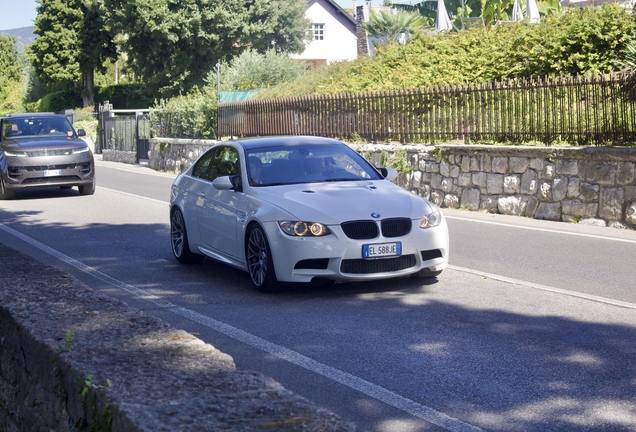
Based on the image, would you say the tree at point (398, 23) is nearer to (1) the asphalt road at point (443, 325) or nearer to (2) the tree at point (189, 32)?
(2) the tree at point (189, 32)

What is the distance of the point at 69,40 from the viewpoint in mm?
70188

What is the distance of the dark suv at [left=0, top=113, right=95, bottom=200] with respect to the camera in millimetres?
20016

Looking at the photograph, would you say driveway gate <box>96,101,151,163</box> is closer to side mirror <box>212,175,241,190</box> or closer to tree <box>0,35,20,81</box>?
side mirror <box>212,175,241,190</box>

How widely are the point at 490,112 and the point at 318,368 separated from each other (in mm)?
12140

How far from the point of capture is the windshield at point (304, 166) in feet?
31.3

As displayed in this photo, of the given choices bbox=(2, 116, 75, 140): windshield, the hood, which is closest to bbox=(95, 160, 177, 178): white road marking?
bbox=(2, 116, 75, 140): windshield

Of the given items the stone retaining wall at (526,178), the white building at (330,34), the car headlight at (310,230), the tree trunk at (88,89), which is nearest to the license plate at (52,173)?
the stone retaining wall at (526,178)

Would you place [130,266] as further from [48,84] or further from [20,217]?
[48,84]

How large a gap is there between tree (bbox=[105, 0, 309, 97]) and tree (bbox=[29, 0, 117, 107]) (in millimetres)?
9757

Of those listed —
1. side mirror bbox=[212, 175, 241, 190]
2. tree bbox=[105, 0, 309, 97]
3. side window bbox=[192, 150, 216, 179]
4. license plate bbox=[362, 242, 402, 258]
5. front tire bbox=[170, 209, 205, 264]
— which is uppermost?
tree bbox=[105, 0, 309, 97]

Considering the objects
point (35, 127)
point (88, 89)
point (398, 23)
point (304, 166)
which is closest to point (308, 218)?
point (304, 166)

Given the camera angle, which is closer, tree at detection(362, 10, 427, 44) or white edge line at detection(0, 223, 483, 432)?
white edge line at detection(0, 223, 483, 432)

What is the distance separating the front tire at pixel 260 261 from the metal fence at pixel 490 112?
7976 millimetres

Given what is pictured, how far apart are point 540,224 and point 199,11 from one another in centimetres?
4752
